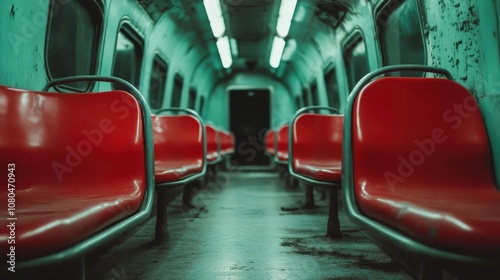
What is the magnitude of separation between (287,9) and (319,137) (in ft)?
12.8

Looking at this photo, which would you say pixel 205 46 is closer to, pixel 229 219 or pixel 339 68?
pixel 339 68

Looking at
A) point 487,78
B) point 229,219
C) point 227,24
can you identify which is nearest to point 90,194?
point 487,78

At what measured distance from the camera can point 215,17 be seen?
7234mm

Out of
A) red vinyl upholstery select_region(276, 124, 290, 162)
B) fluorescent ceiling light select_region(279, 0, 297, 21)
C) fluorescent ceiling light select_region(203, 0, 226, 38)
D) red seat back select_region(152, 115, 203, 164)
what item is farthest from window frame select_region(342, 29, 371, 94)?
red seat back select_region(152, 115, 203, 164)

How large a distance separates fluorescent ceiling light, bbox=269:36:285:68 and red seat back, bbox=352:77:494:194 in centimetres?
749

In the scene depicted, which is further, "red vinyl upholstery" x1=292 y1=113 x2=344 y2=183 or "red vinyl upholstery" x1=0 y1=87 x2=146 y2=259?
"red vinyl upholstery" x1=292 y1=113 x2=344 y2=183

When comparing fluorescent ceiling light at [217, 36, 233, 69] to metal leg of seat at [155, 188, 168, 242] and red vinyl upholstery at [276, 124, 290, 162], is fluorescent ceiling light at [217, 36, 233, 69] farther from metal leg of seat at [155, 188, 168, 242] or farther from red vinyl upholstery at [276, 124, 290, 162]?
metal leg of seat at [155, 188, 168, 242]

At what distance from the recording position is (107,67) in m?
4.31

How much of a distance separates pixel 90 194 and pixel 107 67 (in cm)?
309

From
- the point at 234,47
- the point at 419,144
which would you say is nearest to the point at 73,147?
the point at 419,144

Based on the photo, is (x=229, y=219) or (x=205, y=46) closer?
(x=229, y=219)

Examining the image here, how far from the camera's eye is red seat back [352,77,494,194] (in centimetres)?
153

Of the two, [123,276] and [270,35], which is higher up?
[270,35]

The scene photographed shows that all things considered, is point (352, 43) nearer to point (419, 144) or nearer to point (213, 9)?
point (213, 9)
